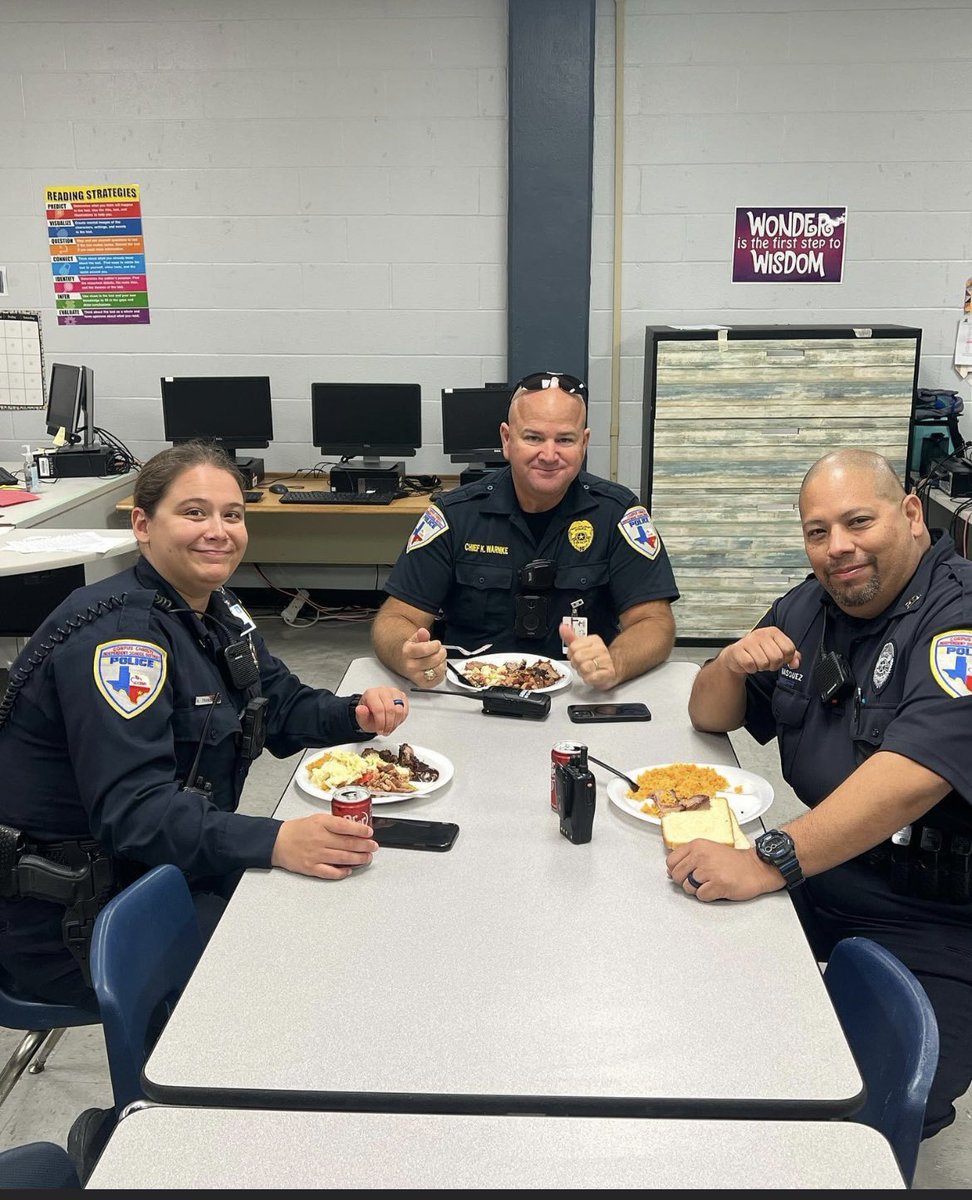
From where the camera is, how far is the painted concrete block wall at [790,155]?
502 centimetres

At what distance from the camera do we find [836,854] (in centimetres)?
176

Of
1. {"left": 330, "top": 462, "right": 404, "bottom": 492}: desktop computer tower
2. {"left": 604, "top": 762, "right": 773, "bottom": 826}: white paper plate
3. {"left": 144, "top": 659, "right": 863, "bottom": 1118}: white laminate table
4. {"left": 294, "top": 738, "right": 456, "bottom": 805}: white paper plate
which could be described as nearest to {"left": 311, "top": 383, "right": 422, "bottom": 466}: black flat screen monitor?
{"left": 330, "top": 462, "right": 404, "bottom": 492}: desktop computer tower

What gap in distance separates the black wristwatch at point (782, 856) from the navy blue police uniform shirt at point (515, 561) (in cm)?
118

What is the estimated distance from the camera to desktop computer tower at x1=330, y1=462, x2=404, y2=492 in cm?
519

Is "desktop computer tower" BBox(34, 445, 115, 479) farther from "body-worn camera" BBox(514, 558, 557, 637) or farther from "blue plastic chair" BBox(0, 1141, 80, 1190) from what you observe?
"blue plastic chair" BBox(0, 1141, 80, 1190)

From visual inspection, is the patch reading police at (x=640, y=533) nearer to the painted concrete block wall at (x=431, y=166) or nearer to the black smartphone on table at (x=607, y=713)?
the black smartphone on table at (x=607, y=713)

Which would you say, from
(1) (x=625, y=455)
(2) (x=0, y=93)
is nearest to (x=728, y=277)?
(1) (x=625, y=455)

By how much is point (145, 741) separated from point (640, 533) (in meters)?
1.46

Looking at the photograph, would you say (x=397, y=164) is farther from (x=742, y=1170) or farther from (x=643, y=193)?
(x=742, y=1170)

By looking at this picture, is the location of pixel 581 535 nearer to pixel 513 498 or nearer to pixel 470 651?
pixel 513 498

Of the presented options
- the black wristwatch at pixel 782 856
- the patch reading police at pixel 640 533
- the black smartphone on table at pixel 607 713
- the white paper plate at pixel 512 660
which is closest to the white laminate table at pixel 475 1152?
the black wristwatch at pixel 782 856

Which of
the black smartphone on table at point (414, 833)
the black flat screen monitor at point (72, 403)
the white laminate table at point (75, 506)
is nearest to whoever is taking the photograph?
the black smartphone on table at point (414, 833)

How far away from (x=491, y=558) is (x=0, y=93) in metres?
4.12

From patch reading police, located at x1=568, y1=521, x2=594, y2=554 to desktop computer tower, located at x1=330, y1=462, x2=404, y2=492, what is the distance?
2.43 metres
